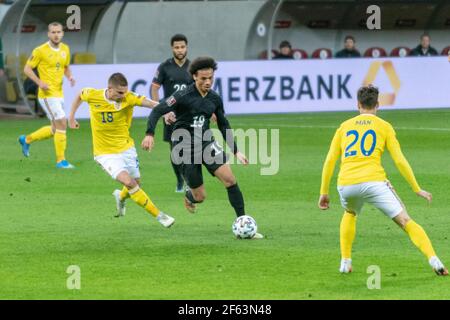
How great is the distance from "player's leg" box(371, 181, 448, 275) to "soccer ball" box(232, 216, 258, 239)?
264 centimetres

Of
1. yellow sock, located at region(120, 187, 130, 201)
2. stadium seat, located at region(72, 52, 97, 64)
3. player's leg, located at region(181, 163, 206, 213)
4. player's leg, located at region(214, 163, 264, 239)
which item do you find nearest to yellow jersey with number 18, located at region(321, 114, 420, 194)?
player's leg, located at region(214, 163, 264, 239)

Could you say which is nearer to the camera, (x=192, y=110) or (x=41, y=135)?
(x=192, y=110)

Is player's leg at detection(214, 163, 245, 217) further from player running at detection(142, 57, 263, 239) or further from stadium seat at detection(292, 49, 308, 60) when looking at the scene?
stadium seat at detection(292, 49, 308, 60)

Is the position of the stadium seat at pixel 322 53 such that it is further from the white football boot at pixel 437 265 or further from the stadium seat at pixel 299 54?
the white football boot at pixel 437 265

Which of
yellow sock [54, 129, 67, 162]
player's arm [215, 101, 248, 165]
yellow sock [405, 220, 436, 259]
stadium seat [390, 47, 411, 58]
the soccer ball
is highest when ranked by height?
stadium seat [390, 47, 411, 58]

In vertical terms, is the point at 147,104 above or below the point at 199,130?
above

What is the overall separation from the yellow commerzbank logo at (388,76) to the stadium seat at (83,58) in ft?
23.2

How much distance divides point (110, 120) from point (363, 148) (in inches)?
170

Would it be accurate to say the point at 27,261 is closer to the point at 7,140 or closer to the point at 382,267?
the point at 382,267

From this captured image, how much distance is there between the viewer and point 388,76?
3123cm

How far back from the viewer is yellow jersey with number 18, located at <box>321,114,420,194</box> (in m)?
11.2

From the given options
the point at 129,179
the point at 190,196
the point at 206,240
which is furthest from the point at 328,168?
the point at 190,196

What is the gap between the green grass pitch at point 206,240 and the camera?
11.0 m

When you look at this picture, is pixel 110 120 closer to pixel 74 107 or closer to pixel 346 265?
pixel 74 107
